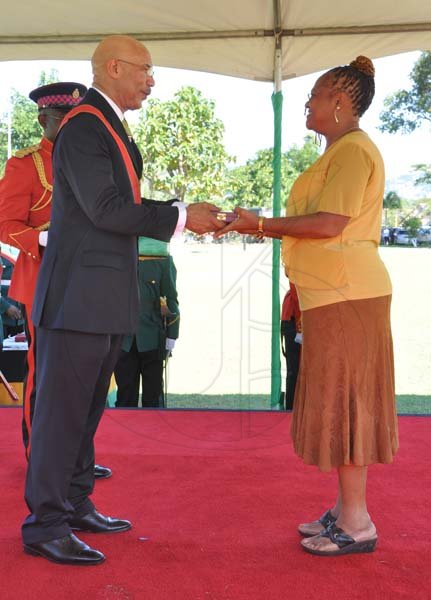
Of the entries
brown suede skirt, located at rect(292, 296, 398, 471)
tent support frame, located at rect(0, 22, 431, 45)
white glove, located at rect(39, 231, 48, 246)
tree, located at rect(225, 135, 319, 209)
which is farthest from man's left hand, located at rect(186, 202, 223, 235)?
tree, located at rect(225, 135, 319, 209)

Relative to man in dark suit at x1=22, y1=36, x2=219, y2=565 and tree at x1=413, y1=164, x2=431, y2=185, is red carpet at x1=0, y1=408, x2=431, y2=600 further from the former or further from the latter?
tree at x1=413, y1=164, x2=431, y2=185

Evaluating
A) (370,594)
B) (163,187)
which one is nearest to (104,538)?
(370,594)

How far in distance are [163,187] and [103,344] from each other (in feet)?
26.0

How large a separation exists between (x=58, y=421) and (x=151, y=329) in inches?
91.3

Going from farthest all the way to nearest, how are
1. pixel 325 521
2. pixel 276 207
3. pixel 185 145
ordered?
pixel 185 145 < pixel 276 207 < pixel 325 521

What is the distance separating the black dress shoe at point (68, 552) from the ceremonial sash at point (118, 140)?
1144 millimetres

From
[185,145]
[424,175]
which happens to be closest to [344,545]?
[424,175]

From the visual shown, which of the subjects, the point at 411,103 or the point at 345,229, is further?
the point at 411,103

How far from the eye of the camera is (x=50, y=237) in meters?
2.50

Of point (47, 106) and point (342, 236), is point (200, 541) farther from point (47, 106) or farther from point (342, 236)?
point (47, 106)

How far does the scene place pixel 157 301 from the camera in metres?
4.92

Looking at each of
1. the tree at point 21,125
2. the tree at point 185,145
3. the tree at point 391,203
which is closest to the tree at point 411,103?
the tree at point 391,203

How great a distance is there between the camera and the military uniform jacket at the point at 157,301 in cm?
481

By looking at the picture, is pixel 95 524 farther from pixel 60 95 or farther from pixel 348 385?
pixel 60 95
